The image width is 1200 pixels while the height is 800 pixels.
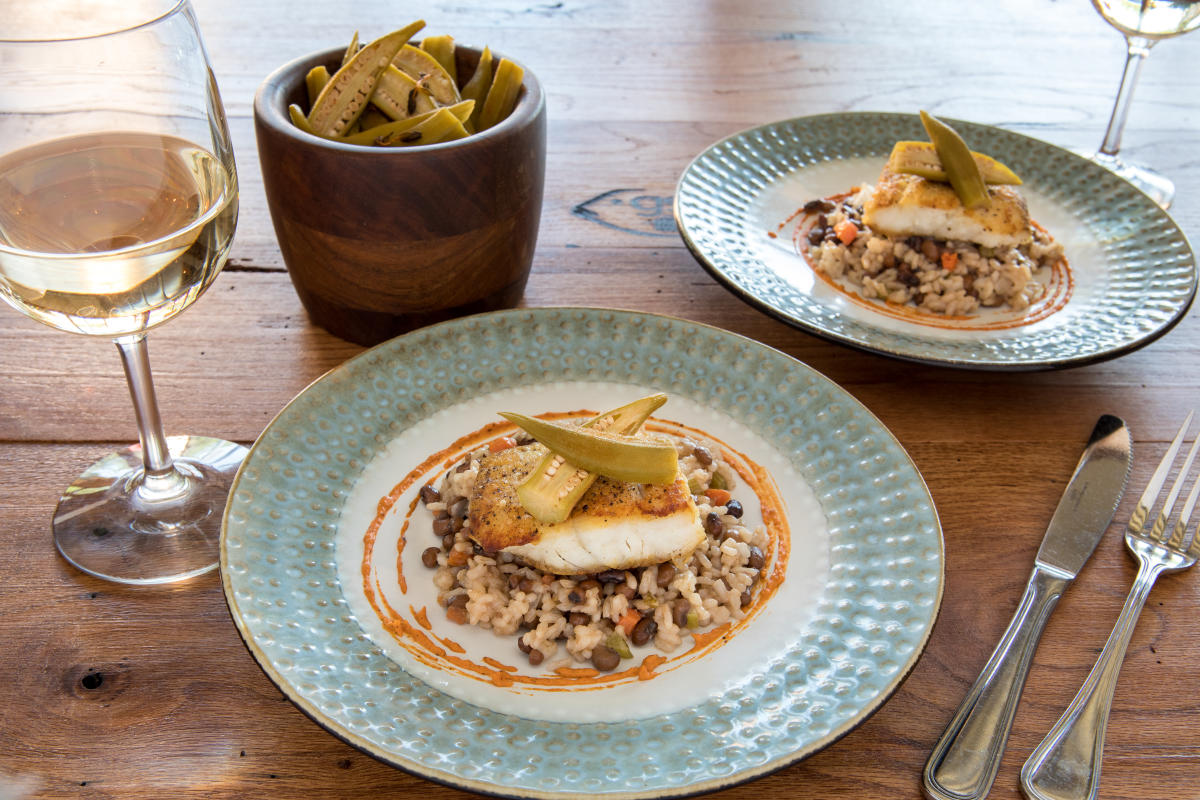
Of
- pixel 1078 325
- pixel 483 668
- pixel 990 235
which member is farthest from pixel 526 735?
pixel 990 235

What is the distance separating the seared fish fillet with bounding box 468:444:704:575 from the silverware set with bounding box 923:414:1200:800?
1.22 ft

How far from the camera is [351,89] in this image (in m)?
1.56

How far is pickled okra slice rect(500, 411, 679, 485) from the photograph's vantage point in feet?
3.94

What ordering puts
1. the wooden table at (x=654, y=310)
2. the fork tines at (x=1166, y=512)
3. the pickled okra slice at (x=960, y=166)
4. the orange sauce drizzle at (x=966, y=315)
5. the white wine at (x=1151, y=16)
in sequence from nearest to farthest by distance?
1. the wooden table at (x=654, y=310)
2. the fork tines at (x=1166, y=512)
3. the orange sauce drizzle at (x=966, y=315)
4. the pickled okra slice at (x=960, y=166)
5. the white wine at (x=1151, y=16)

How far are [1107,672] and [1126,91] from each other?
5.08ft

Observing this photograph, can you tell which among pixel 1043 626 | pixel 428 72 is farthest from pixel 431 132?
pixel 1043 626

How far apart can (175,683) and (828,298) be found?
118cm

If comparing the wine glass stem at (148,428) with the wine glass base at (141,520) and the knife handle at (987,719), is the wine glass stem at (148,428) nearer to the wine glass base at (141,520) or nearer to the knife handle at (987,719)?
the wine glass base at (141,520)

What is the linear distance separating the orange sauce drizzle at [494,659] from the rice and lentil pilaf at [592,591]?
2cm

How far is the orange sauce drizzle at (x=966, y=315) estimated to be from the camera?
1.71 m

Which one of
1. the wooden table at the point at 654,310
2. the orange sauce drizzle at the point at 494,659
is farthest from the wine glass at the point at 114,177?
the orange sauce drizzle at the point at 494,659

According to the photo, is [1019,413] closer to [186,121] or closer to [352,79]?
[352,79]

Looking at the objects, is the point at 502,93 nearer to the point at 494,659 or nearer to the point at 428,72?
the point at 428,72

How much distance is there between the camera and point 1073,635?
4.10 ft
